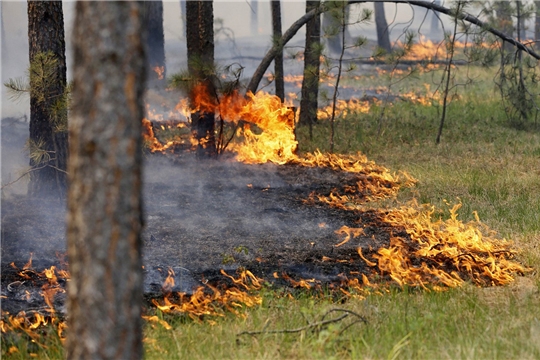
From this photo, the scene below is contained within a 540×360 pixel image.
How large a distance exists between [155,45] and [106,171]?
1775cm

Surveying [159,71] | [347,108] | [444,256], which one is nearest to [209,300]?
[444,256]

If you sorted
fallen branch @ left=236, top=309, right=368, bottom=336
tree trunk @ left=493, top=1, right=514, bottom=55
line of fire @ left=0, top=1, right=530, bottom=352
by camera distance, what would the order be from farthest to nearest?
tree trunk @ left=493, top=1, right=514, bottom=55 < line of fire @ left=0, top=1, right=530, bottom=352 < fallen branch @ left=236, top=309, right=368, bottom=336

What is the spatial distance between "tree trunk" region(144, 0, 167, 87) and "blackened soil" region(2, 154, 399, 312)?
1044 cm

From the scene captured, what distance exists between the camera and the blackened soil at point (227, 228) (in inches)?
226

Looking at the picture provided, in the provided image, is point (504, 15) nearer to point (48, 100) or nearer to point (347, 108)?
point (347, 108)

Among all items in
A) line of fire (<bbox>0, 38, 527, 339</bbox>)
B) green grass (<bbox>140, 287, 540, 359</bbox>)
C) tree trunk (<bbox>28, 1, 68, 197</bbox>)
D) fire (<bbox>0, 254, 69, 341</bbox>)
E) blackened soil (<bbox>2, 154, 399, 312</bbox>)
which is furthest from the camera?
tree trunk (<bbox>28, 1, 68, 197</bbox>)

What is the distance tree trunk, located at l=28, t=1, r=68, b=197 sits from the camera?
7492mm

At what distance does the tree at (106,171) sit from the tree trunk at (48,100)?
4826mm

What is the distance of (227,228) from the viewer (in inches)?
272

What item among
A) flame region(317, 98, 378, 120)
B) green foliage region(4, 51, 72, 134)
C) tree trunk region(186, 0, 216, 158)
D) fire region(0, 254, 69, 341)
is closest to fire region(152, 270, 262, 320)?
fire region(0, 254, 69, 341)

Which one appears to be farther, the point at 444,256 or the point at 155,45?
the point at 155,45

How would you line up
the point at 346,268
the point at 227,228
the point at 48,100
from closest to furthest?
the point at 346,268, the point at 227,228, the point at 48,100

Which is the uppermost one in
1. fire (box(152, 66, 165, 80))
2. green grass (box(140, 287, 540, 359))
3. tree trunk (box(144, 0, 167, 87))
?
tree trunk (box(144, 0, 167, 87))

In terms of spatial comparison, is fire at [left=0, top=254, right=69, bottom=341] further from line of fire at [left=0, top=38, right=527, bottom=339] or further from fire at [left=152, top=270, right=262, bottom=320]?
fire at [left=152, top=270, right=262, bottom=320]
